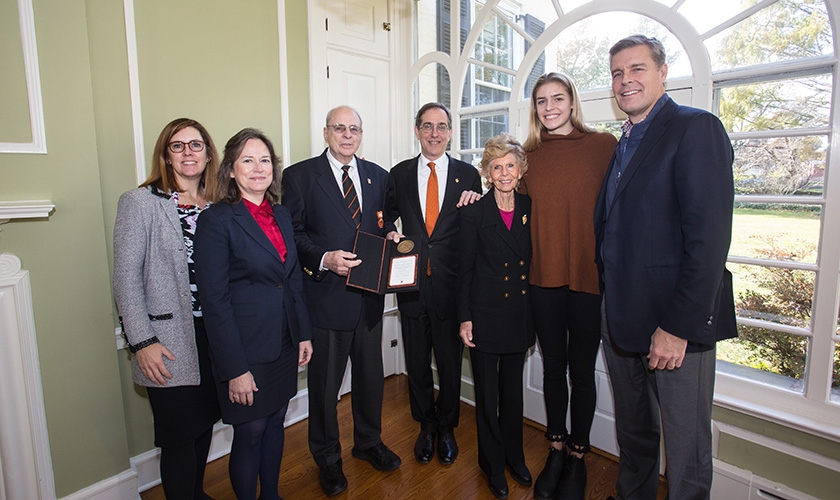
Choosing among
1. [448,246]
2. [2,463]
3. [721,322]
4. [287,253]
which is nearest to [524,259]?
[448,246]

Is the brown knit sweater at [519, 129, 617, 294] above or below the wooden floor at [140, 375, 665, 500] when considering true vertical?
above

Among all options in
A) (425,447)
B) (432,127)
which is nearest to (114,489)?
(425,447)

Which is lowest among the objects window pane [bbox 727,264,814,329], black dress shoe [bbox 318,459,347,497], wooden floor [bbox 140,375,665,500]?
wooden floor [bbox 140,375,665,500]

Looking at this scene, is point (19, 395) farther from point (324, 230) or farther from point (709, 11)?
point (709, 11)

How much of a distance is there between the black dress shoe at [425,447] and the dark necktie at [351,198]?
129 cm

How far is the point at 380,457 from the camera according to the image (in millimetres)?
2521

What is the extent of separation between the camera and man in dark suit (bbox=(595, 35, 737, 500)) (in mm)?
1476

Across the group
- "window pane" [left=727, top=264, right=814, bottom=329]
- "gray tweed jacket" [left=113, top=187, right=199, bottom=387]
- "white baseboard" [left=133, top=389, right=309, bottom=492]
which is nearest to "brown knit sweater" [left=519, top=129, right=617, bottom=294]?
"window pane" [left=727, top=264, right=814, bottom=329]

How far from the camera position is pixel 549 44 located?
2.68m

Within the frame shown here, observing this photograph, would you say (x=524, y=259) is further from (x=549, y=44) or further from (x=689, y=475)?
(x=549, y=44)

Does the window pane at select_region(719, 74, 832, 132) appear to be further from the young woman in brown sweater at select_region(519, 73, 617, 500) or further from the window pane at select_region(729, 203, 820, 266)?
the young woman in brown sweater at select_region(519, 73, 617, 500)

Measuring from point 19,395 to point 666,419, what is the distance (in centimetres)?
260

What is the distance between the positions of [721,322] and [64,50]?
285cm

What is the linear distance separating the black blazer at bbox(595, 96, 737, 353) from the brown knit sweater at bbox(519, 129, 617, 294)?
0.22 m
